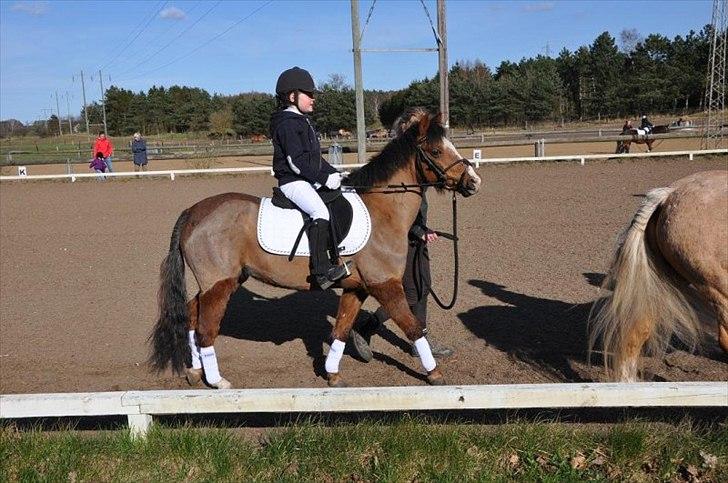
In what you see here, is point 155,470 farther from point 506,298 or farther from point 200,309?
point 506,298

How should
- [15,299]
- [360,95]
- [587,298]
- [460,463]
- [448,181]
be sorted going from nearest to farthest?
[460,463], [448,181], [587,298], [15,299], [360,95]

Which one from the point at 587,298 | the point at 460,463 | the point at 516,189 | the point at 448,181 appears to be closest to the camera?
the point at 460,463

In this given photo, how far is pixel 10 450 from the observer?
397 centimetres

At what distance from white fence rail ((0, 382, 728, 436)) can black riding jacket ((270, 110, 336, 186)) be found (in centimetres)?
174

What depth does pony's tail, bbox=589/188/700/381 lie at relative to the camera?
433cm

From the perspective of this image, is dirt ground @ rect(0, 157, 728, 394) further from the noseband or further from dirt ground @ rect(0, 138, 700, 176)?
dirt ground @ rect(0, 138, 700, 176)

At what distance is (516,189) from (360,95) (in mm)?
8441

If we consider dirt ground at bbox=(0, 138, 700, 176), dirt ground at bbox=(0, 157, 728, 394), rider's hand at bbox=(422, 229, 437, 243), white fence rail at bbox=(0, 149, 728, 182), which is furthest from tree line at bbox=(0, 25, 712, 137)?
rider's hand at bbox=(422, 229, 437, 243)

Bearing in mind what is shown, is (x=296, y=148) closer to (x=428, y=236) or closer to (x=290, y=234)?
(x=290, y=234)

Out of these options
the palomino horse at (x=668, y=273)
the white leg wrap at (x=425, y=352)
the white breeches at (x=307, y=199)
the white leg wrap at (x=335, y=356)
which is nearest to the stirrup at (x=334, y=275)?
the white breeches at (x=307, y=199)

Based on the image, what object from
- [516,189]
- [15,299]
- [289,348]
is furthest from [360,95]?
[289,348]

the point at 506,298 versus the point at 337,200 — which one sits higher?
the point at 337,200

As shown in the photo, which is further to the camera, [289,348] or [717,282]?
[289,348]

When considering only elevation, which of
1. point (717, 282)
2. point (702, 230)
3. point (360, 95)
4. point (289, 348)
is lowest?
point (289, 348)
